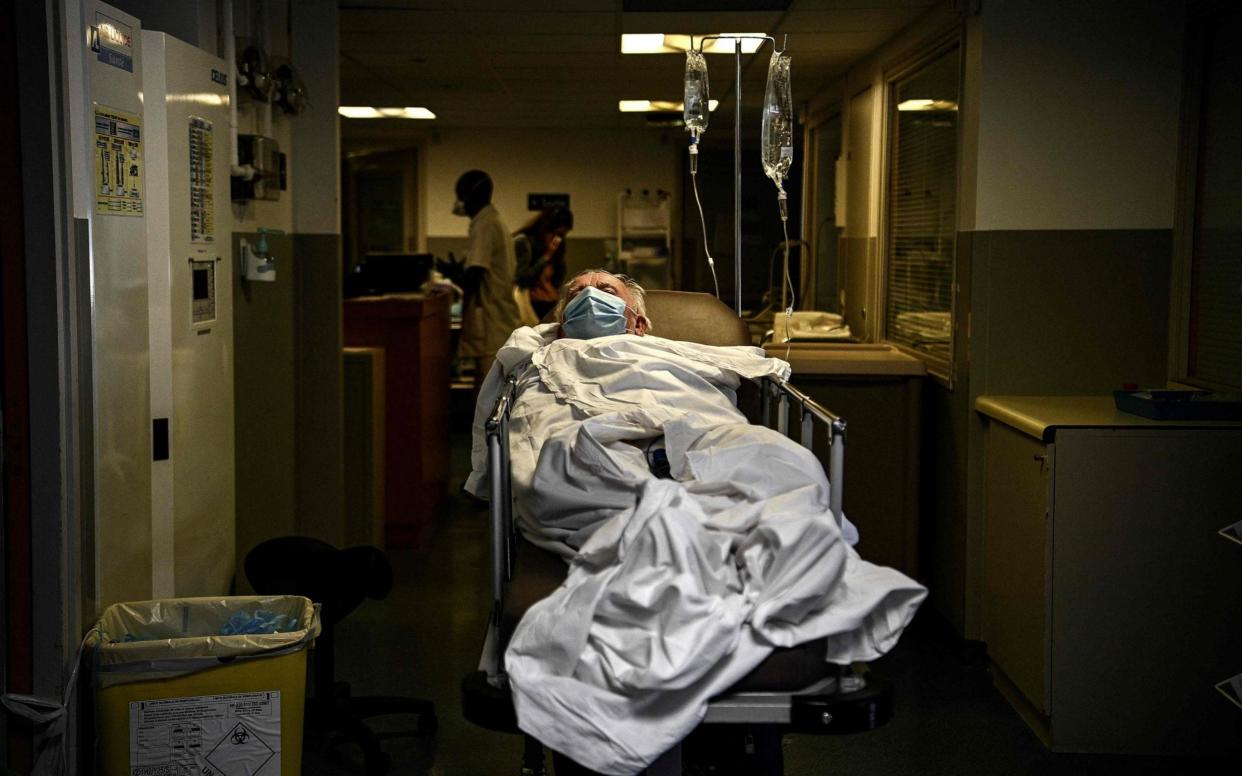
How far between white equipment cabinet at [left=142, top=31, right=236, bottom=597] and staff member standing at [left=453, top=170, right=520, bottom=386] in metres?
3.60

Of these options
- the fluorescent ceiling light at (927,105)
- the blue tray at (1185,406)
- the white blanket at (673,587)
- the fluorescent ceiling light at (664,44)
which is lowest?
the white blanket at (673,587)

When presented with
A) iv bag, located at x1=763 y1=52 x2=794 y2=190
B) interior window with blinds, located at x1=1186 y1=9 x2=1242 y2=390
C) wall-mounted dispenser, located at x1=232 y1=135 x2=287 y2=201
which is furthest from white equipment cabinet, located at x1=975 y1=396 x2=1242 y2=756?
wall-mounted dispenser, located at x1=232 y1=135 x2=287 y2=201

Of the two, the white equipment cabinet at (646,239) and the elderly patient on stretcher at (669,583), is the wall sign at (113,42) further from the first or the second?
the white equipment cabinet at (646,239)

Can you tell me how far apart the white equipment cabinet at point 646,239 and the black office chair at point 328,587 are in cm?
704

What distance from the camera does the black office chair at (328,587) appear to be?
10.5ft

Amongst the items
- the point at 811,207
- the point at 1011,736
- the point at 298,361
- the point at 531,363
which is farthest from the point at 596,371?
the point at 811,207

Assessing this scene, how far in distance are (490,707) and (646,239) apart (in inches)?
331

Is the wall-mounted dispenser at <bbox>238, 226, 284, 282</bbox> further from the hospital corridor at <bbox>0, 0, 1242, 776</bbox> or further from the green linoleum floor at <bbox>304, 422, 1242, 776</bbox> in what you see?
the green linoleum floor at <bbox>304, 422, 1242, 776</bbox>

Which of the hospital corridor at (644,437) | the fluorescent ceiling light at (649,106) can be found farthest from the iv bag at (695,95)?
the fluorescent ceiling light at (649,106)

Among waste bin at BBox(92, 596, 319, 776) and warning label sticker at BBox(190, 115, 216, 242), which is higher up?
warning label sticker at BBox(190, 115, 216, 242)

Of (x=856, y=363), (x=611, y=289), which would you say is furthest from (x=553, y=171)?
(x=611, y=289)

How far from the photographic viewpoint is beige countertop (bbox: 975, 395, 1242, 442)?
324 cm

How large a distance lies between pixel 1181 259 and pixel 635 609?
264 cm

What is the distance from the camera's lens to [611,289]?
335 cm
